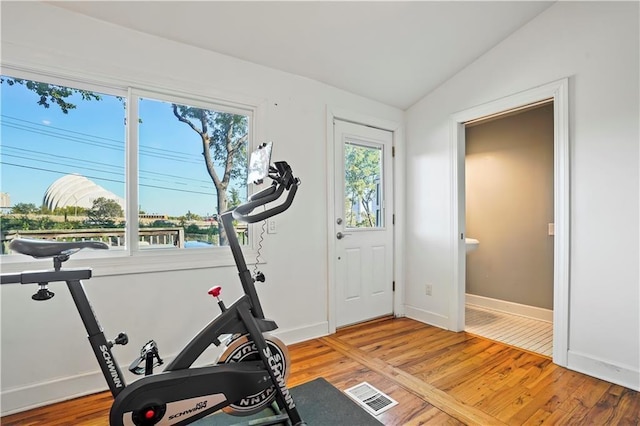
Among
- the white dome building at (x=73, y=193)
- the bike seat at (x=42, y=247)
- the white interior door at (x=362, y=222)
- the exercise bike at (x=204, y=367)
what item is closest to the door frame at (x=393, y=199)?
the white interior door at (x=362, y=222)

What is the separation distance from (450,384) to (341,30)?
261cm

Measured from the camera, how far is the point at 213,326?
1.56 metres

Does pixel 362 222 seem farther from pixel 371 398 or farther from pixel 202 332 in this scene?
pixel 202 332

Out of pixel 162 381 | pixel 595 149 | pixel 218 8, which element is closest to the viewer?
pixel 162 381

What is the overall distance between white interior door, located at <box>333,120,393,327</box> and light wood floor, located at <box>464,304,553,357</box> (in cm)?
91

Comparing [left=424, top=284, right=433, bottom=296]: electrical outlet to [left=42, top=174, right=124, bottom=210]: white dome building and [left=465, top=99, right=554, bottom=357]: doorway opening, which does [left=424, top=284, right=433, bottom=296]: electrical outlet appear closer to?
[left=465, top=99, right=554, bottom=357]: doorway opening

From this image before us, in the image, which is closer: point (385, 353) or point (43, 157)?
point (43, 157)

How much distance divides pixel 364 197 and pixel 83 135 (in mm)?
2417

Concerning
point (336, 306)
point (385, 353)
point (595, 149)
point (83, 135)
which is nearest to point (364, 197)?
point (336, 306)

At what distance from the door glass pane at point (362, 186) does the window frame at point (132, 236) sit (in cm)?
117

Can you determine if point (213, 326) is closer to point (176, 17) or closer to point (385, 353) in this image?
point (385, 353)

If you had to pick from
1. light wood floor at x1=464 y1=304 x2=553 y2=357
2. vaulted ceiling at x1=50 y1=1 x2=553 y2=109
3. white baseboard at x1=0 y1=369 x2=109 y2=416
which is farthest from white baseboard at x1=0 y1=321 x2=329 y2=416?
light wood floor at x1=464 y1=304 x2=553 y2=357

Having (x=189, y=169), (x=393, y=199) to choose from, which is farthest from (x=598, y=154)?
(x=189, y=169)

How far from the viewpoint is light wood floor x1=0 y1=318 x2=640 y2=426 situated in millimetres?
1757
